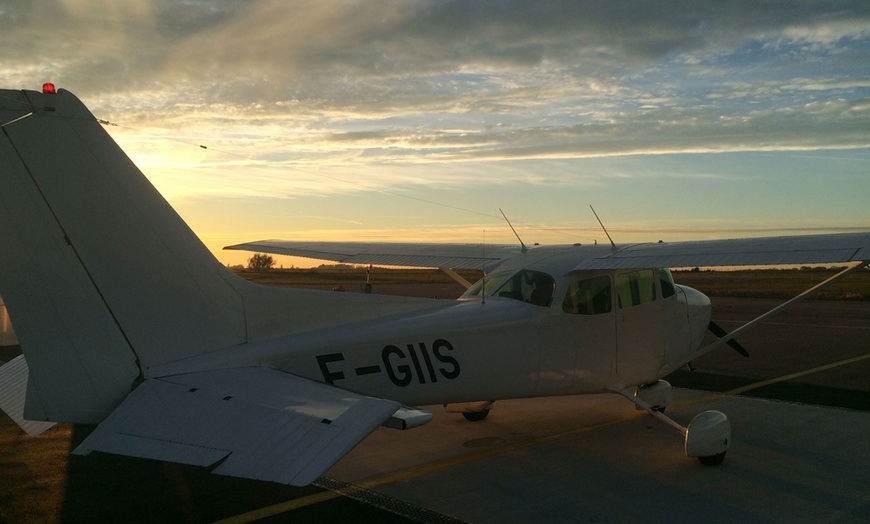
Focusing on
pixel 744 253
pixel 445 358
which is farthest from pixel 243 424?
pixel 744 253

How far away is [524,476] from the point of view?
20.2 ft

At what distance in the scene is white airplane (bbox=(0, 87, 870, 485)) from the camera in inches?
141

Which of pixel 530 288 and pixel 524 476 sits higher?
pixel 530 288

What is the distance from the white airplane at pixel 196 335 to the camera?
141 inches

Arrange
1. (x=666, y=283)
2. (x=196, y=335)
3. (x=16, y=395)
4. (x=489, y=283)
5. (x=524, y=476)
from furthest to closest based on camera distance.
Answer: (x=666, y=283) < (x=489, y=283) < (x=524, y=476) < (x=16, y=395) < (x=196, y=335)

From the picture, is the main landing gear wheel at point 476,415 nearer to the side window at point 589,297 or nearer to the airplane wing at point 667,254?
the airplane wing at point 667,254

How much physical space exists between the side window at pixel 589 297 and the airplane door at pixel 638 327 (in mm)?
194

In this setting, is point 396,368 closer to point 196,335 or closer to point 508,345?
point 508,345

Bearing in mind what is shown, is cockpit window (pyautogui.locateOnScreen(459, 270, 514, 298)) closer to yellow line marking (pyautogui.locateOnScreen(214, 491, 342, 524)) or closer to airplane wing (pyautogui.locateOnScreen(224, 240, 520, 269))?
airplane wing (pyautogui.locateOnScreen(224, 240, 520, 269))

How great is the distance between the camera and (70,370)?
4.26 metres

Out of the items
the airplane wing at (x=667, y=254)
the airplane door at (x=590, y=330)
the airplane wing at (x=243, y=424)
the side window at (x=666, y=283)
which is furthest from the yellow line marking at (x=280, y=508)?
the side window at (x=666, y=283)

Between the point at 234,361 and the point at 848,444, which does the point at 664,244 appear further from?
the point at 234,361

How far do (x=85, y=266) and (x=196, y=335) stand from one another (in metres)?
0.85

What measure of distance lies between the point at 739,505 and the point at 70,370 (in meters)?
5.13
